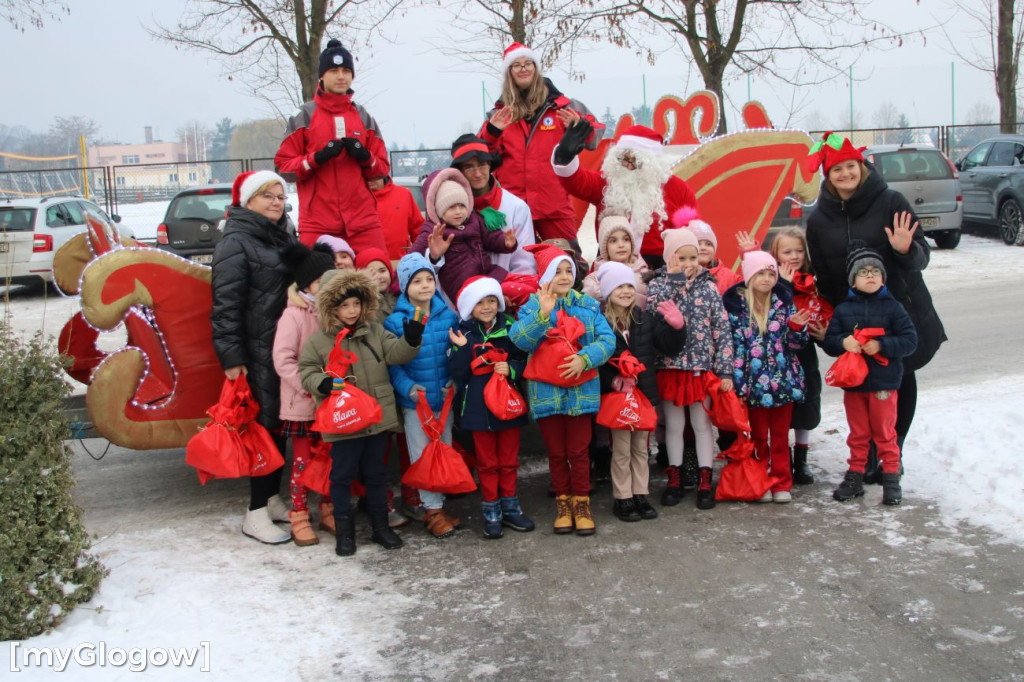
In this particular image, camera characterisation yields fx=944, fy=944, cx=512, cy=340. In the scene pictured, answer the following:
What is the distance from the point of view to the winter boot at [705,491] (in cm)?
Result: 522

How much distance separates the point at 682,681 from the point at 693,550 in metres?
1.25

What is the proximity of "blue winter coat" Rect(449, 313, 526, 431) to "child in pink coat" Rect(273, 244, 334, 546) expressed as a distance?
2.48 feet

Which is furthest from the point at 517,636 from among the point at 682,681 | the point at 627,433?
the point at 627,433

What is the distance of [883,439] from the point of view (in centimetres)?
514

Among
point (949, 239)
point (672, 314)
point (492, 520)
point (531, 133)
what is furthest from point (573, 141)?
point (949, 239)

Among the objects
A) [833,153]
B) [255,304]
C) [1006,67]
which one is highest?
[1006,67]

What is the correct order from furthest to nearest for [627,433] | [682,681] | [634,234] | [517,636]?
[634,234], [627,433], [517,636], [682,681]

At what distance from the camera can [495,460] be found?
4977 millimetres

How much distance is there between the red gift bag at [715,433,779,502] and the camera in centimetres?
525

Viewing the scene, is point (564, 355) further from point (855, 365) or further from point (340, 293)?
point (855, 365)

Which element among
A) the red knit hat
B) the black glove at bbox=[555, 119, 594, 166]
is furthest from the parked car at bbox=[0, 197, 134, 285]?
the red knit hat

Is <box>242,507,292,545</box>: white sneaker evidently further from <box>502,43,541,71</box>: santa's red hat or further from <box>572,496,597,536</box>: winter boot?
<box>502,43,541,71</box>: santa's red hat

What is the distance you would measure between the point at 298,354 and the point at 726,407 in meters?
2.32

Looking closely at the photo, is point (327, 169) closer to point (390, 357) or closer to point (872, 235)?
point (390, 357)
